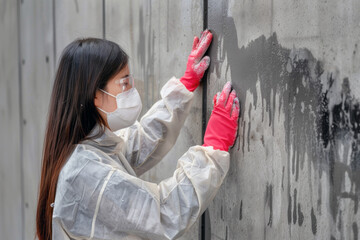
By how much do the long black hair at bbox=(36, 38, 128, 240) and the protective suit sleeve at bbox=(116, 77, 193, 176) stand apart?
1.17 ft

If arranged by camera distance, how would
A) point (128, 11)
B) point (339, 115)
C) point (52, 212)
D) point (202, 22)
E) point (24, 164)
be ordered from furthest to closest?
point (24, 164), point (128, 11), point (202, 22), point (52, 212), point (339, 115)

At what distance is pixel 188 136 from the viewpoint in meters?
2.58

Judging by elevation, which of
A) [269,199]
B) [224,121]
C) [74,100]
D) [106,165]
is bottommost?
[269,199]

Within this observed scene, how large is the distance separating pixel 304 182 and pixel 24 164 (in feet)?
10.0

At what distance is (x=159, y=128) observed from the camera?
7.81 ft

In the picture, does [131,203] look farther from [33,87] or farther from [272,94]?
[33,87]

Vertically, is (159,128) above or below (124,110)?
below

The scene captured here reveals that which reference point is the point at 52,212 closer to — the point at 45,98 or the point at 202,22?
the point at 202,22

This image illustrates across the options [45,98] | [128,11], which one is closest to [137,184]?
[128,11]

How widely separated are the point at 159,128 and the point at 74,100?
1.72 ft

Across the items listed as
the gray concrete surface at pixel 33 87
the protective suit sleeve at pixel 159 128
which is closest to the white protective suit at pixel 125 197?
the protective suit sleeve at pixel 159 128

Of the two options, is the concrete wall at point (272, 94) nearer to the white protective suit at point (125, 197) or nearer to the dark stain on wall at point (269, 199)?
the dark stain on wall at point (269, 199)

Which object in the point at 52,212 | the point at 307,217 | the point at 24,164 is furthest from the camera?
the point at 24,164

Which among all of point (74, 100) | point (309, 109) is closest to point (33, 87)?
point (74, 100)
